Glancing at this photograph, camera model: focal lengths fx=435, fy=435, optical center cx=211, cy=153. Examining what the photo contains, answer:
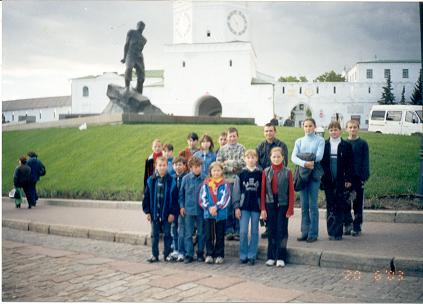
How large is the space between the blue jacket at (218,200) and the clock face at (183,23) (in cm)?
3421

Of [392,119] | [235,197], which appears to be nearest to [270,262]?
[235,197]

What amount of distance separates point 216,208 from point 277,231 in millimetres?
782

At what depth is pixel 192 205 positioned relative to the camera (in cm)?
551

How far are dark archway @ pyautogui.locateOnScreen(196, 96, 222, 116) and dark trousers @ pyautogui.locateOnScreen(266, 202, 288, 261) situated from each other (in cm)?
3453

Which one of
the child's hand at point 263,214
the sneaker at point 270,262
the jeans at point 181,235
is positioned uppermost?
the child's hand at point 263,214

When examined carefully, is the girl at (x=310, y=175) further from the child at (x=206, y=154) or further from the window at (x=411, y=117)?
the window at (x=411, y=117)

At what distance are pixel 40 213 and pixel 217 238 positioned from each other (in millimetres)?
5831

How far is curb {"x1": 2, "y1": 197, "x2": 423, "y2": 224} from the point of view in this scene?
677 cm

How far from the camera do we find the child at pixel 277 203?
517 centimetres

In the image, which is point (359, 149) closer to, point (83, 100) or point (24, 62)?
point (24, 62)

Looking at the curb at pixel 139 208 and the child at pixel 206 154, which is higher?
the child at pixel 206 154

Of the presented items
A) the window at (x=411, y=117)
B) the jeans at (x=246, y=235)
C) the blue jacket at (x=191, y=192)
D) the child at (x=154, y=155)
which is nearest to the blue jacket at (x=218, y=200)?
the blue jacket at (x=191, y=192)

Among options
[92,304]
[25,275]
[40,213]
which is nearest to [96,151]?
[40,213]

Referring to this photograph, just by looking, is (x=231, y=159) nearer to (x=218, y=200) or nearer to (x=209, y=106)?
(x=218, y=200)
